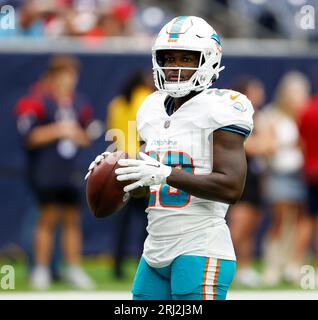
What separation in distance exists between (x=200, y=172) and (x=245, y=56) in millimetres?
6008

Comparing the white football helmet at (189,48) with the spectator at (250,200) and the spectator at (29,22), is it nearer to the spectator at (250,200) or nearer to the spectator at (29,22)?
the spectator at (250,200)

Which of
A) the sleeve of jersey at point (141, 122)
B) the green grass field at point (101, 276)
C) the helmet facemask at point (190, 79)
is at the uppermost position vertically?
the helmet facemask at point (190, 79)

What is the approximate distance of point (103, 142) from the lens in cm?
963

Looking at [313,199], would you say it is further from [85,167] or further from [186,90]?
[186,90]

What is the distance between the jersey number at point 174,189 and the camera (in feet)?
13.7

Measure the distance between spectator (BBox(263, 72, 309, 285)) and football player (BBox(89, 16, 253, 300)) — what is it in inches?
187

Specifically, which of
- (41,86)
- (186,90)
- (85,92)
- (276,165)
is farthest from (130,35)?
(186,90)

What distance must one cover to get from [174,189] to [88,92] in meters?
5.85

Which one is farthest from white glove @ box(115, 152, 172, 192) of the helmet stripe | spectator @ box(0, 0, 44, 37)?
spectator @ box(0, 0, 44, 37)

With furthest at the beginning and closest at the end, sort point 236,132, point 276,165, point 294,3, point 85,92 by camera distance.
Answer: point 294,3 → point 85,92 → point 276,165 → point 236,132

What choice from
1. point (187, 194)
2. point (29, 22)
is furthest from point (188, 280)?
point (29, 22)

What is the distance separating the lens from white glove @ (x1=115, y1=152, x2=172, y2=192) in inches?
157

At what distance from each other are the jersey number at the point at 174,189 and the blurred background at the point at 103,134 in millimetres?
3820

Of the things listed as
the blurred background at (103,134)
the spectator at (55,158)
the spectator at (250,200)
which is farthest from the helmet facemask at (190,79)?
the spectator at (250,200)
